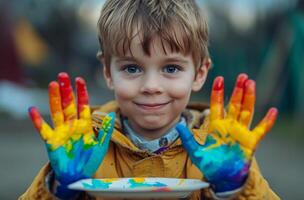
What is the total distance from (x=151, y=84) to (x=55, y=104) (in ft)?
0.99

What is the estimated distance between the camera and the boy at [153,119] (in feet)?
7.47

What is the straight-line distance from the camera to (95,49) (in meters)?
10.6

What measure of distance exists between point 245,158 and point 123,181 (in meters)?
0.38

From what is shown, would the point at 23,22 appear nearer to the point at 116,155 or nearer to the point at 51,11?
the point at 51,11

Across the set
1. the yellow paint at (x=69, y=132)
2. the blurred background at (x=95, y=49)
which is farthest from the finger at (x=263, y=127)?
the blurred background at (x=95, y=49)

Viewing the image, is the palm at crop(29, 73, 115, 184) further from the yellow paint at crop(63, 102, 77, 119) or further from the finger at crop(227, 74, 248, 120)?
the finger at crop(227, 74, 248, 120)

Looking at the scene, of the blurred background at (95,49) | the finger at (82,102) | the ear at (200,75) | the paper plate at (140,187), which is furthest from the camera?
the blurred background at (95,49)

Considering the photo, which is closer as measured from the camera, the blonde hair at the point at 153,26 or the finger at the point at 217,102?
the finger at the point at 217,102

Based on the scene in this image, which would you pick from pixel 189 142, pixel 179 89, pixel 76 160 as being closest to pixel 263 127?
pixel 189 142

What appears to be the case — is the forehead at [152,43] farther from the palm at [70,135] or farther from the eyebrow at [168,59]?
the palm at [70,135]

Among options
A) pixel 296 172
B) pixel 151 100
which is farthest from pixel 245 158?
pixel 296 172

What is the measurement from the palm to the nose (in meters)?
0.15

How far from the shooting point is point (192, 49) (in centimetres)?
254

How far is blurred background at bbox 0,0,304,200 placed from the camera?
9.25m
